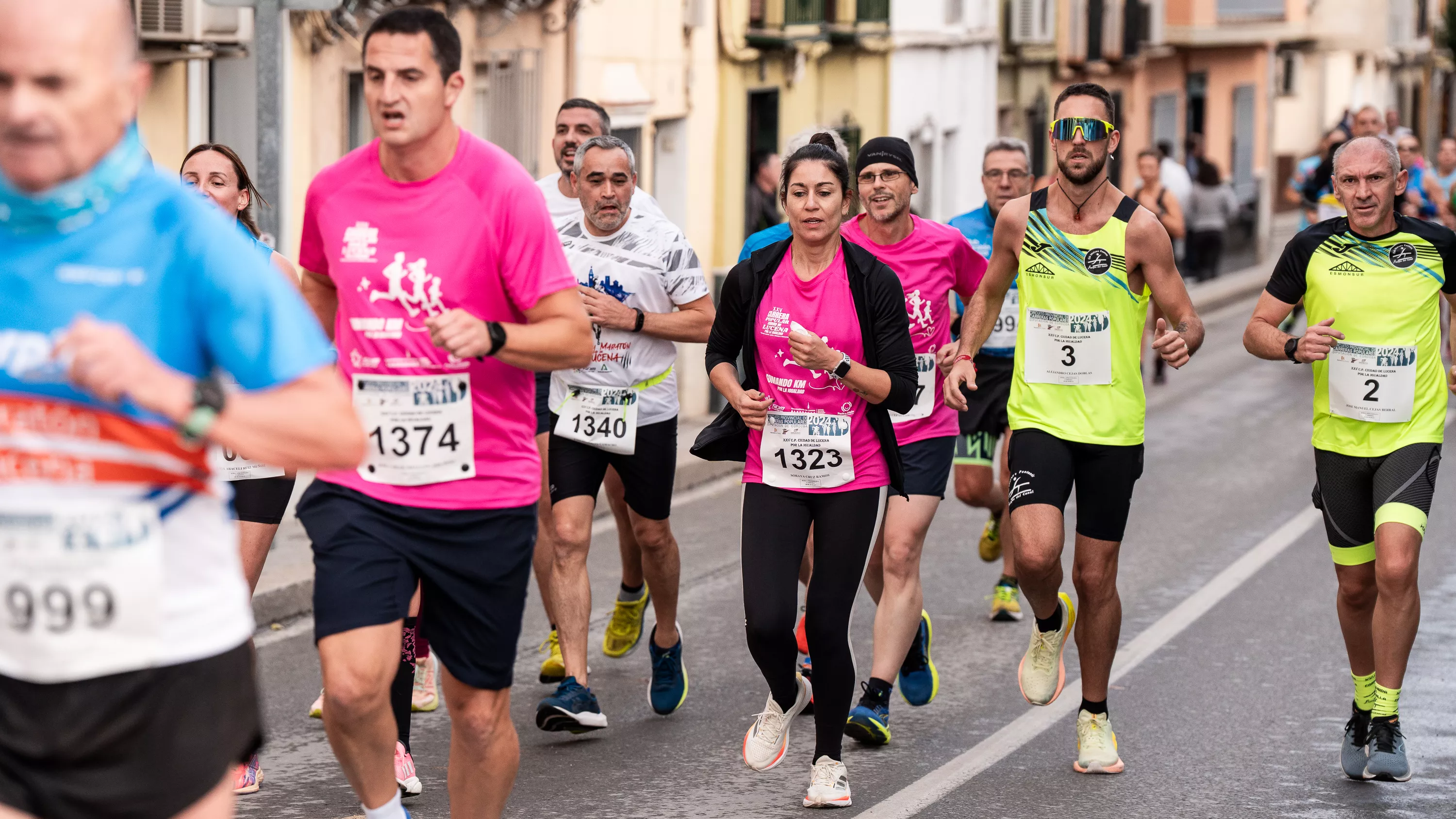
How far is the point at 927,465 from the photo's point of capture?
7344mm

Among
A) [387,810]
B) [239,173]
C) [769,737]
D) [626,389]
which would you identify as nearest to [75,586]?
[387,810]

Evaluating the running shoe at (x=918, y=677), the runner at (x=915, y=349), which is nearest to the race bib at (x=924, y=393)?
the runner at (x=915, y=349)

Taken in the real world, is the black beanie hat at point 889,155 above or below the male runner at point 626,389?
above

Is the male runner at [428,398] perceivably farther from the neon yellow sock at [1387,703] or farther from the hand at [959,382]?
the neon yellow sock at [1387,703]

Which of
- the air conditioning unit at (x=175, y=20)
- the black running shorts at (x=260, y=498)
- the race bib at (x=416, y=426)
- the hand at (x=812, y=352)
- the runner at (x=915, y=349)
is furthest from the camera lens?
the air conditioning unit at (x=175, y=20)

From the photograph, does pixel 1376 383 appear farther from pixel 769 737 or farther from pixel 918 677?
pixel 769 737

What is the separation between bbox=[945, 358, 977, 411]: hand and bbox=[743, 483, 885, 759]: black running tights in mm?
738

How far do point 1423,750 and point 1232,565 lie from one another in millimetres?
3582

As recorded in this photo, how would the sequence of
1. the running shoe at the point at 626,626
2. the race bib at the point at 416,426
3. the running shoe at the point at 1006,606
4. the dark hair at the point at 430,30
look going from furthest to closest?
the running shoe at the point at 1006,606 < the running shoe at the point at 626,626 < the race bib at the point at 416,426 < the dark hair at the point at 430,30

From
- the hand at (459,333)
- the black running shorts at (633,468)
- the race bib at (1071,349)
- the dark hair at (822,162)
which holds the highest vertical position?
the dark hair at (822,162)

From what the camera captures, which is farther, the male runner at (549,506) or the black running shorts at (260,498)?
the male runner at (549,506)

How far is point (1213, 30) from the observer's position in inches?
1657

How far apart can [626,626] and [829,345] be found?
2.33m

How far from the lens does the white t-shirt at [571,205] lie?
764 centimetres
